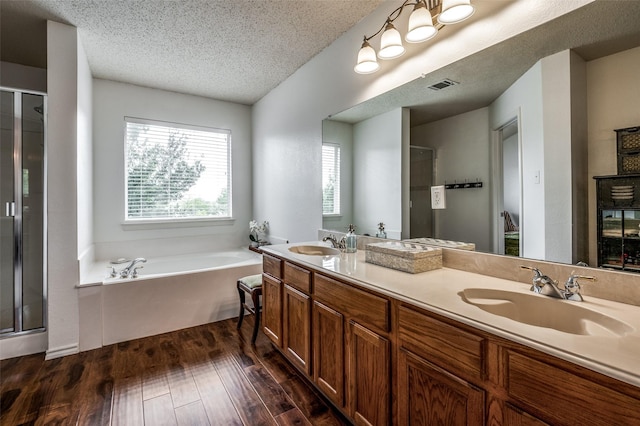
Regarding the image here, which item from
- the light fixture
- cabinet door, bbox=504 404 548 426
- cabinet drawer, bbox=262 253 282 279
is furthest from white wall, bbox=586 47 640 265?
cabinet drawer, bbox=262 253 282 279

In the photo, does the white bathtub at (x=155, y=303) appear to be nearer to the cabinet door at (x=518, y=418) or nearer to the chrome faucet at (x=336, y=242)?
the chrome faucet at (x=336, y=242)

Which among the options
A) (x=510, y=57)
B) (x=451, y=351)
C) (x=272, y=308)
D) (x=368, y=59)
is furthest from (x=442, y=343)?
(x=368, y=59)

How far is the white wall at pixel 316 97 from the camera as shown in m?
1.43

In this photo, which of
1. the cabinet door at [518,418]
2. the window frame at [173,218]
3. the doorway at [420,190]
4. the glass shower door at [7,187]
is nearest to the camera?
the cabinet door at [518,418]

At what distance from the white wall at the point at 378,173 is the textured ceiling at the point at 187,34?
2.82ft

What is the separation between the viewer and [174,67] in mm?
3096

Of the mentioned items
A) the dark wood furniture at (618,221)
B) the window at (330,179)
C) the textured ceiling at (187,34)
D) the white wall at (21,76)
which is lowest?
the dark wood furniture at (618,221)

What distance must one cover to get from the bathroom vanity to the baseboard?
1907 millimetres

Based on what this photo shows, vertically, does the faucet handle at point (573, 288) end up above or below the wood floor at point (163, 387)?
above

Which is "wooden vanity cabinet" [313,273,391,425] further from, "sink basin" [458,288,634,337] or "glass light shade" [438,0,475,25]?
"glass light shade" [438,0,475,25]

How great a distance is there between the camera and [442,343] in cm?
103

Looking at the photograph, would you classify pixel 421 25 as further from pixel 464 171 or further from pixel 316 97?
pixel 316 97

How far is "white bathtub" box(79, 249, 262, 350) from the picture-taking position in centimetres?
247

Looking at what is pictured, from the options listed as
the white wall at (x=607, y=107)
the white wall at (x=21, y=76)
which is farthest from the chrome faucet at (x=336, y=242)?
the white wall at (x=21, y=76)
